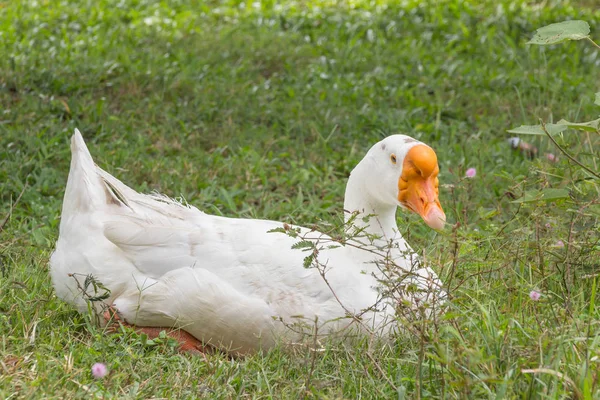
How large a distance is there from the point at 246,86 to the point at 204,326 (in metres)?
3.47

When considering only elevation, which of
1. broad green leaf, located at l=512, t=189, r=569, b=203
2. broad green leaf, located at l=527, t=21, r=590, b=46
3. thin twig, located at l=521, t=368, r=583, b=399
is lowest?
broad green leaf, located at l=512, t=189, r=569, b=203

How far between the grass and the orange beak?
21 centimetres

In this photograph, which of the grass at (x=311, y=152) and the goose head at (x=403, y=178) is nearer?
the grass at (x=311, y=152)

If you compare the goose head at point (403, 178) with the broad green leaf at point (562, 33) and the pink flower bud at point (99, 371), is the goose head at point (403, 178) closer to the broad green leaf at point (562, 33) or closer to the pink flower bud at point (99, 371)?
the broad green leaf at point (562, 33)

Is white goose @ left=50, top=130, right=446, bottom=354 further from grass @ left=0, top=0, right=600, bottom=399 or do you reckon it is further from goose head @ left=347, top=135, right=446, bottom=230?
grass @ left=0, top=0, right=600, bottom=399

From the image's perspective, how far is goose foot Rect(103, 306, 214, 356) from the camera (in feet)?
12.5

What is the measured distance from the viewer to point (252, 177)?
564 cm

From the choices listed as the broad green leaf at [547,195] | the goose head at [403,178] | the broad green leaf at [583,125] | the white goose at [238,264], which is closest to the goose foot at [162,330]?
the white goose at [238,264]

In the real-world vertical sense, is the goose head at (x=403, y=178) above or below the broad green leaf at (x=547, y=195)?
above

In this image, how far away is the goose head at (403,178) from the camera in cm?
363

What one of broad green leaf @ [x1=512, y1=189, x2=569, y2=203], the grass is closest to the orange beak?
the grass

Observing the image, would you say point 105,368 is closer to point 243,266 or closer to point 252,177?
point 243,266

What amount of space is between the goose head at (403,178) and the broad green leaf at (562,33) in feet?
2.03

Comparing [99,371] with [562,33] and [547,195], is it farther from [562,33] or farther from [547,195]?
[562,33]
